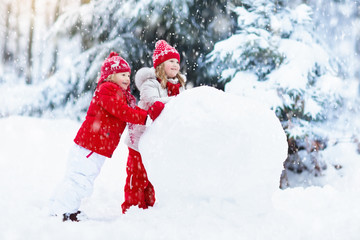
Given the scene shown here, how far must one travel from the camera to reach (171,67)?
3.10 meters

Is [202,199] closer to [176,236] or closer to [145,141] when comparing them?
[176,236]

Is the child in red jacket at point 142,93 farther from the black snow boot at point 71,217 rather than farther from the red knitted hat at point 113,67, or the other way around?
the black snow boot at point 71,217

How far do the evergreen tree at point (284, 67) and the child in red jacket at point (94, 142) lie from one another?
260cm

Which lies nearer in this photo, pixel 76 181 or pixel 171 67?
pixel 76 181

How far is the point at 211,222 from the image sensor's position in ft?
7.54

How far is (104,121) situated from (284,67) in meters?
3.15

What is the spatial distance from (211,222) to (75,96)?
511 cm

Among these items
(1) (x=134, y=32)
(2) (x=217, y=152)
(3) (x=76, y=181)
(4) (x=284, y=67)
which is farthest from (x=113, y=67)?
(1) (x=134, y=32)

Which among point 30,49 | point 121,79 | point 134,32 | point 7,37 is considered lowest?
point 121,79

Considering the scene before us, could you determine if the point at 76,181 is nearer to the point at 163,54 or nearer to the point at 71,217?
the point at 71,217

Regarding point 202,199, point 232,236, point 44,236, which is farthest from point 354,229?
point 44,236

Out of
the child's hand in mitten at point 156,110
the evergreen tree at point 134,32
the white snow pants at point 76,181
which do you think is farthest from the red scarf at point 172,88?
the evergreen tree at point 134,32

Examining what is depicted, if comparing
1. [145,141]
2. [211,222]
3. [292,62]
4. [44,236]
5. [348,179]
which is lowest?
[44,236]

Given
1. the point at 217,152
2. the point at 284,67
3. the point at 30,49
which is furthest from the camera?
the point at 30,49
